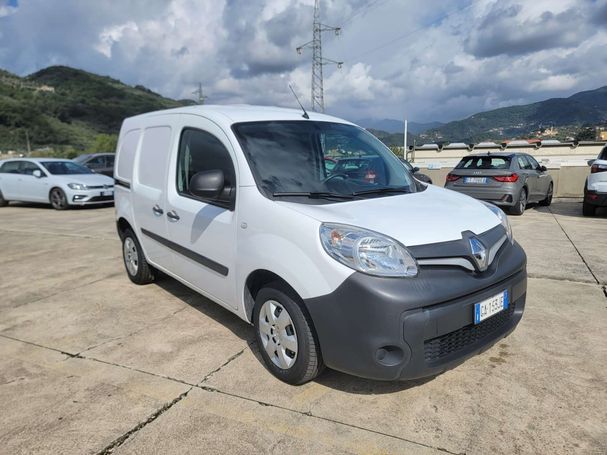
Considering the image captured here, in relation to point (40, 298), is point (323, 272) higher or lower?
higher

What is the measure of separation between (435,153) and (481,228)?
36078 millimetres

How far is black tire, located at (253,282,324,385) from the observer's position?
2604 millimetres

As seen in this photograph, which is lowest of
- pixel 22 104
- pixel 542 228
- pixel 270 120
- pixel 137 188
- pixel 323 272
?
pixel 542 228

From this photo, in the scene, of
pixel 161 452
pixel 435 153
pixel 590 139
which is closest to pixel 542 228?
pixel 161 452

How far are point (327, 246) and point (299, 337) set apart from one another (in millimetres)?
587

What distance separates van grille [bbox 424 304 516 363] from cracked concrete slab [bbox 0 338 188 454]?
156 centimetres

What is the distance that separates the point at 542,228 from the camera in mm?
8242

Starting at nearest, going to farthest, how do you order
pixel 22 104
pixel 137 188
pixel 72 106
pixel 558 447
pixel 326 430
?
1. pixel 558 447
2. pixel 326 430
3. pixel 137 188
4. pixel 22 104
5. pixel 72 106

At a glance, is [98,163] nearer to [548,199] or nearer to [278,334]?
[548,199]

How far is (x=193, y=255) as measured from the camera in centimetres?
361

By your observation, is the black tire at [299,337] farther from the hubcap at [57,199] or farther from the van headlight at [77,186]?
the hubcap at [57,199]

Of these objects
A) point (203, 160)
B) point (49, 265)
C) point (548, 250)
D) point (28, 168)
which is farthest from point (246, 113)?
point (28, 168)

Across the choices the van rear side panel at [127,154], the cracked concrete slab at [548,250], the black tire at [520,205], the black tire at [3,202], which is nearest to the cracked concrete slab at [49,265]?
the van rear side panel at [127,154]

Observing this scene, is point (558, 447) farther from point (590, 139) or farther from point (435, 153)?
point (590, 139)
